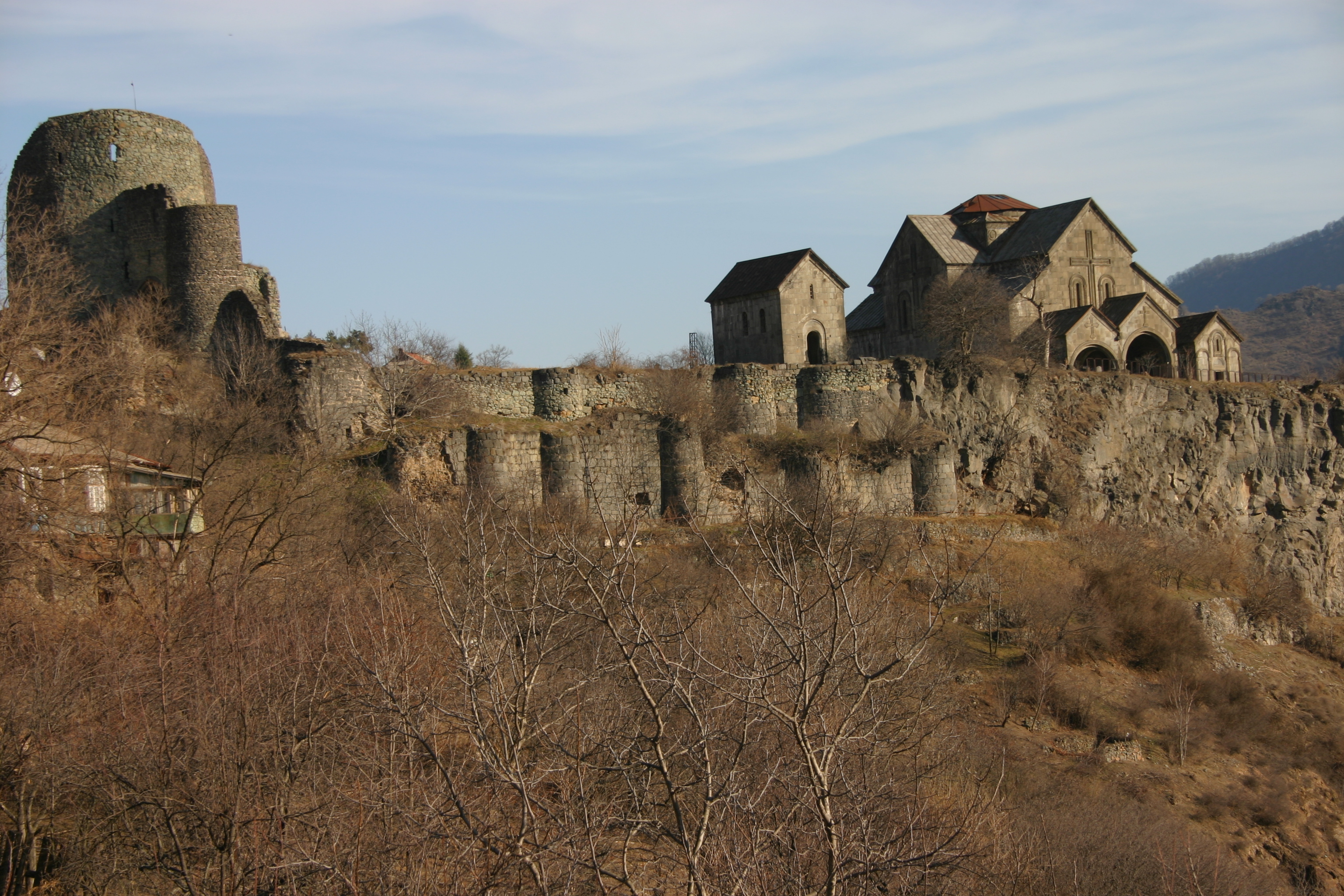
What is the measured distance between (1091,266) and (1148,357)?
10.6 ft

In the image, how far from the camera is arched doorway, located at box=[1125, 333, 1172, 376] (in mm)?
32688

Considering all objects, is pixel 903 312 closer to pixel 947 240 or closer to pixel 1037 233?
pixel 947 240

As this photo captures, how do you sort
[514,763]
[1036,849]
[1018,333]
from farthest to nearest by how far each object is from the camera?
[1018,333]
[1036,849]
[514,763]

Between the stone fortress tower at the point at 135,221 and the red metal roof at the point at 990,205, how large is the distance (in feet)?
72.3

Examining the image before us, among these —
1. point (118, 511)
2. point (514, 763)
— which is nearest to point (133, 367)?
point (118, 511)

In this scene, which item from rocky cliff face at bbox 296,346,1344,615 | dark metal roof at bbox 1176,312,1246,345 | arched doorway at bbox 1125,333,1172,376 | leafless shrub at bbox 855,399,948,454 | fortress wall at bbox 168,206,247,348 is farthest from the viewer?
dark metal roof at bbox 1176,312,1246,345

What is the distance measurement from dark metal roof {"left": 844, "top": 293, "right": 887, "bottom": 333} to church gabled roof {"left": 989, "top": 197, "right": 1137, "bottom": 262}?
3.52 meters

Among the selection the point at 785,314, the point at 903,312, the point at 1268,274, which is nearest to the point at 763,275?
the point at 785,314

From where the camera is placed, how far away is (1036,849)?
12.9 meters

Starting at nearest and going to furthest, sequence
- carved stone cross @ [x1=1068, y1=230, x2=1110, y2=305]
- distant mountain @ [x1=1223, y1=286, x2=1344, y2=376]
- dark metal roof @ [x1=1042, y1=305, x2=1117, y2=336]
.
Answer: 1. dark metal roof @ [x1=1042, y1=305, x2=1117, y2=336]
2. carved stone cross @ [x1=1068, y1=230, x2=1110, y2=305]
3. distant mountain @ [x1=1223, y1=286, x2=1344, y2=376]

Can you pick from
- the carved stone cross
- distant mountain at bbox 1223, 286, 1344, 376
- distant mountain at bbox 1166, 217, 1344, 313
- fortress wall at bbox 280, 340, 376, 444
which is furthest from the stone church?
distant mountain at bbox 1166, 217, 1344, 313

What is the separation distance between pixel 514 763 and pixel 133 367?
16372 mm

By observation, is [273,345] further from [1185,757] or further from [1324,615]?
[1324,615]

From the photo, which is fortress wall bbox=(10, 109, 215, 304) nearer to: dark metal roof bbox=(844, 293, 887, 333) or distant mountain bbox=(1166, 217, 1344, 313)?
dark metal roof bbox=(844, 293, 887, 333)
